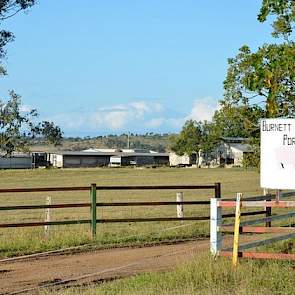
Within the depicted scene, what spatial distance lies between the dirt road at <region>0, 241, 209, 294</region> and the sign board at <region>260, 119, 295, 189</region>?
2.21 meters

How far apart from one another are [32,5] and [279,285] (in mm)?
13052

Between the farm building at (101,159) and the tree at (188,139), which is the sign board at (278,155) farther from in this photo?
the farm building at (101,159)

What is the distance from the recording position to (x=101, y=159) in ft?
494

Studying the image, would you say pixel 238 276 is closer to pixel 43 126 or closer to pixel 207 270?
pixel 207 270

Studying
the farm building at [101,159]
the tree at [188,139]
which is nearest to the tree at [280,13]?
the tree at [188,139]

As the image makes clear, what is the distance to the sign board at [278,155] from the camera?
11.6 metres

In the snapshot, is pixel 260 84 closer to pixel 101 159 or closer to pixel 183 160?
pixel 183 160

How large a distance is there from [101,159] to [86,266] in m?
138

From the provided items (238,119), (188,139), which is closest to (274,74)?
(238,119)

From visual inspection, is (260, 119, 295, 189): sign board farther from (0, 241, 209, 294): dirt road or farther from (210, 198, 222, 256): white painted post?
(0, 241, 209, 294): dirt road

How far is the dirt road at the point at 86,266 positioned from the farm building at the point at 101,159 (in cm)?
12525

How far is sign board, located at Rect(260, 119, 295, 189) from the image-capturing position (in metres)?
11.6

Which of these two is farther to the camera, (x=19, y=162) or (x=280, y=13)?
(x=19, y=162)

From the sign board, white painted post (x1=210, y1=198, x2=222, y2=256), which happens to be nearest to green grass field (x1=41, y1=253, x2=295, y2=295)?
white painted post (x1=210, y1=198, x2=222, y2=256)
